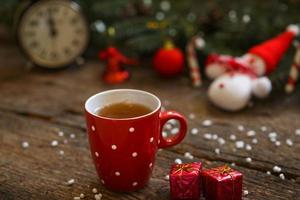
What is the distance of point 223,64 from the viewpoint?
101 cm

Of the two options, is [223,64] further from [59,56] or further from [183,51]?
[59,56]

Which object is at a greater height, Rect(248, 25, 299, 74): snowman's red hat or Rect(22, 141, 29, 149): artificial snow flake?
Rect(248, 25, 299, 74): snowman's red hat

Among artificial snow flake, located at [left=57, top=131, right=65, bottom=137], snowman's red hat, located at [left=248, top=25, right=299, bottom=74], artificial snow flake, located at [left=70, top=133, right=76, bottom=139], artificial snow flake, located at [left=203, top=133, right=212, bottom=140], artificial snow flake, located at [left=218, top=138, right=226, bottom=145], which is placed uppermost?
snowman's red hat, located at [left=248, top=25, right=299, bottom=74]

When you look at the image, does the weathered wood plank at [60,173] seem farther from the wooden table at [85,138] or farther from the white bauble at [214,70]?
the white bauble at [214,70]

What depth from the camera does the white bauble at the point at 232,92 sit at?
0.91 m

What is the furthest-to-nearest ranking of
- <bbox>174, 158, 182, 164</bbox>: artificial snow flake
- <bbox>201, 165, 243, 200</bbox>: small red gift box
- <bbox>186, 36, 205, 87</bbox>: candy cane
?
<bbox>186, 36, 205, 87</bbox>: candy cane < <bbox>174, 158, 182, 164</bbox>: artificial snow flake < <bbox>201, 165, 243, 200</bbox>: small red gift box

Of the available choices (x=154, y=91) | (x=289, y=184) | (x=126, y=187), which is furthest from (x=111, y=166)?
(x=154, y=91)

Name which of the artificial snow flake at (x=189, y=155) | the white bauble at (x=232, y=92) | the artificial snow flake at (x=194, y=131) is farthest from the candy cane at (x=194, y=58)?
the artificial snow flake at (x=189, y=155)

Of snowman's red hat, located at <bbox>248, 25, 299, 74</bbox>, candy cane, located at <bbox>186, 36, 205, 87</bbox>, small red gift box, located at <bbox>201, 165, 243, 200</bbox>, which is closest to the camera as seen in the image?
small red gift box, located at <bbox>201, 165, 243, 200</bbox>

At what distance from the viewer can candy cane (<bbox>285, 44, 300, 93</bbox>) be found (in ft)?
3.23

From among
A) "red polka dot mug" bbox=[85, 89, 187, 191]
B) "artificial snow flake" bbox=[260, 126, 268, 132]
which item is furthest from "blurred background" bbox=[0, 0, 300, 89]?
"red polka dot mug" bbox=[85, 89, 187, 191]

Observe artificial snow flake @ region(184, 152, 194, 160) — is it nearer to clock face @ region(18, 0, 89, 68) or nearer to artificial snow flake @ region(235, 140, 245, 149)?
artificial snow flake @ region(235, 140, 245, 149)

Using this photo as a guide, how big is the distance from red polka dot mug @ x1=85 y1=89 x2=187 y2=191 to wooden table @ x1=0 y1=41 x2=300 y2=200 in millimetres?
33

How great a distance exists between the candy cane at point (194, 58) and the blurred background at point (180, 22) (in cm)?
2
